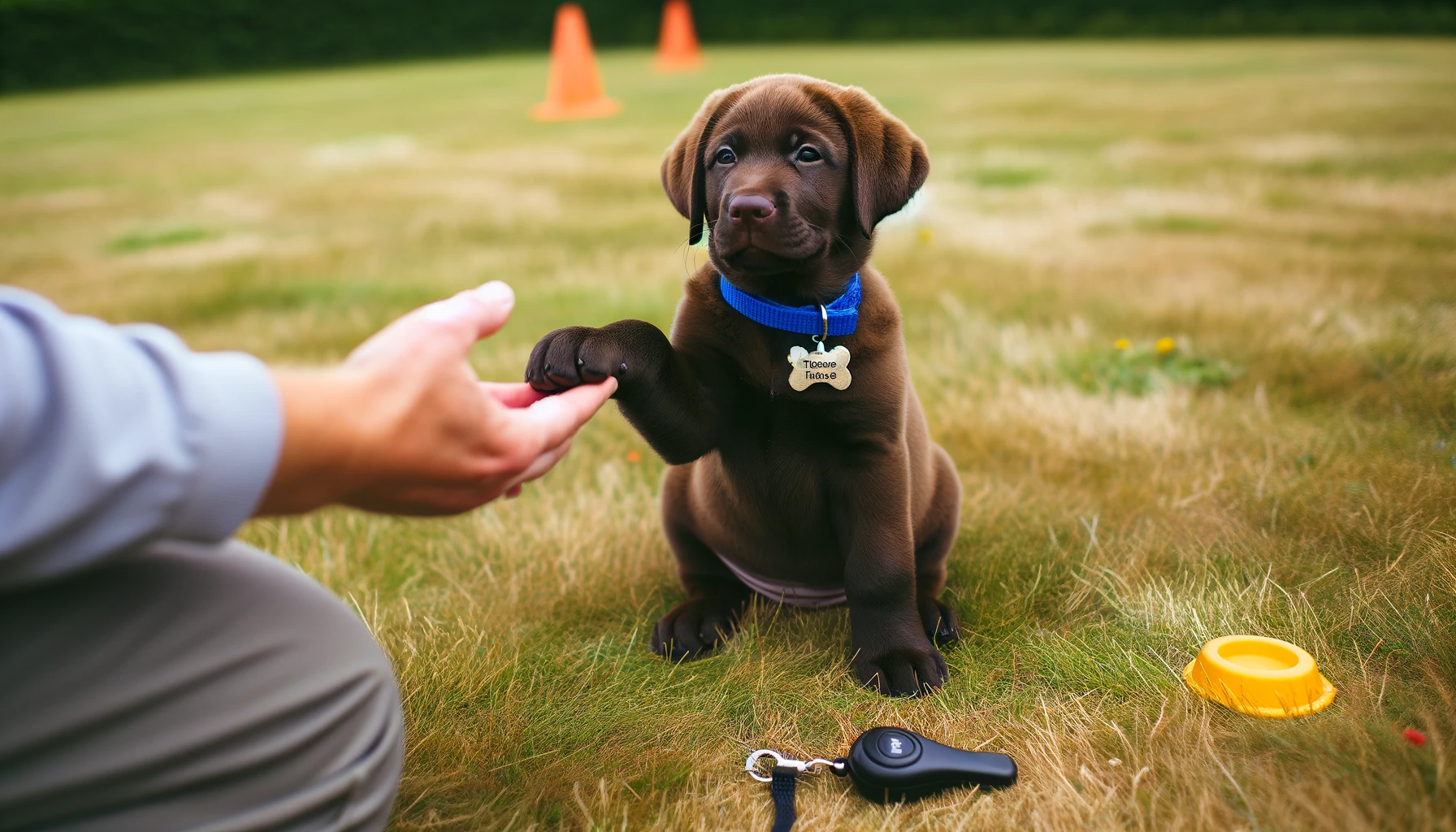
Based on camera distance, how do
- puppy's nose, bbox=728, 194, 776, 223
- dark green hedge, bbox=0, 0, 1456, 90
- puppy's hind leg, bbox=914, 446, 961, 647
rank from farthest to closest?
dark green hedge, bbox=0, 0, 1456, 90 < puppy's hind leg, bbox=914, 446, 961, 647 < puppy's nose, bbox=728, 194, 776, 223

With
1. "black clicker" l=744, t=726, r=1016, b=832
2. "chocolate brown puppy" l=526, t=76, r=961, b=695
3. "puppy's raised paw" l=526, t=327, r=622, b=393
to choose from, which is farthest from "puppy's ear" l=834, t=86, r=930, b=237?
"black clicker" l=744, t=726, r=1016, b=832

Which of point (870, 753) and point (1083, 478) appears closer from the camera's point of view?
point (870, 753)

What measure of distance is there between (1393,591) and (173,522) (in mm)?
2177

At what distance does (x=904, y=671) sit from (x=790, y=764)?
397mm

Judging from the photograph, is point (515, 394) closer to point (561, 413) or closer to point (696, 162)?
point (561, 413)

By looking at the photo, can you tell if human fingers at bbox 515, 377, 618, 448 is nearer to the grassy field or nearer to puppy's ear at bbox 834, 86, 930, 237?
the grassy field

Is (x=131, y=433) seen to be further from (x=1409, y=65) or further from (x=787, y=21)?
(x=787, y=21)

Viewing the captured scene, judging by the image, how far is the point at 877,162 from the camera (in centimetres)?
214

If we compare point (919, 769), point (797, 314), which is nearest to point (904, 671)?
point (919, 769)

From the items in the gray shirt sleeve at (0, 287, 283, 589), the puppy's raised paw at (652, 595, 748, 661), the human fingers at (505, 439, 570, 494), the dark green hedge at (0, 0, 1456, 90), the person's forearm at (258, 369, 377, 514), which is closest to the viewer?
the gray shirt sleeve at (0, 287, 283, 589)

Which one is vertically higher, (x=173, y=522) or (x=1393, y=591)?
(x=173, y=522)

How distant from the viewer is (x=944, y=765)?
5.52 ft

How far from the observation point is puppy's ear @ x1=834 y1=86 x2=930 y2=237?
2.13 metres

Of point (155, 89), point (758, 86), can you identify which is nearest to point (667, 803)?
point (758, 86)
